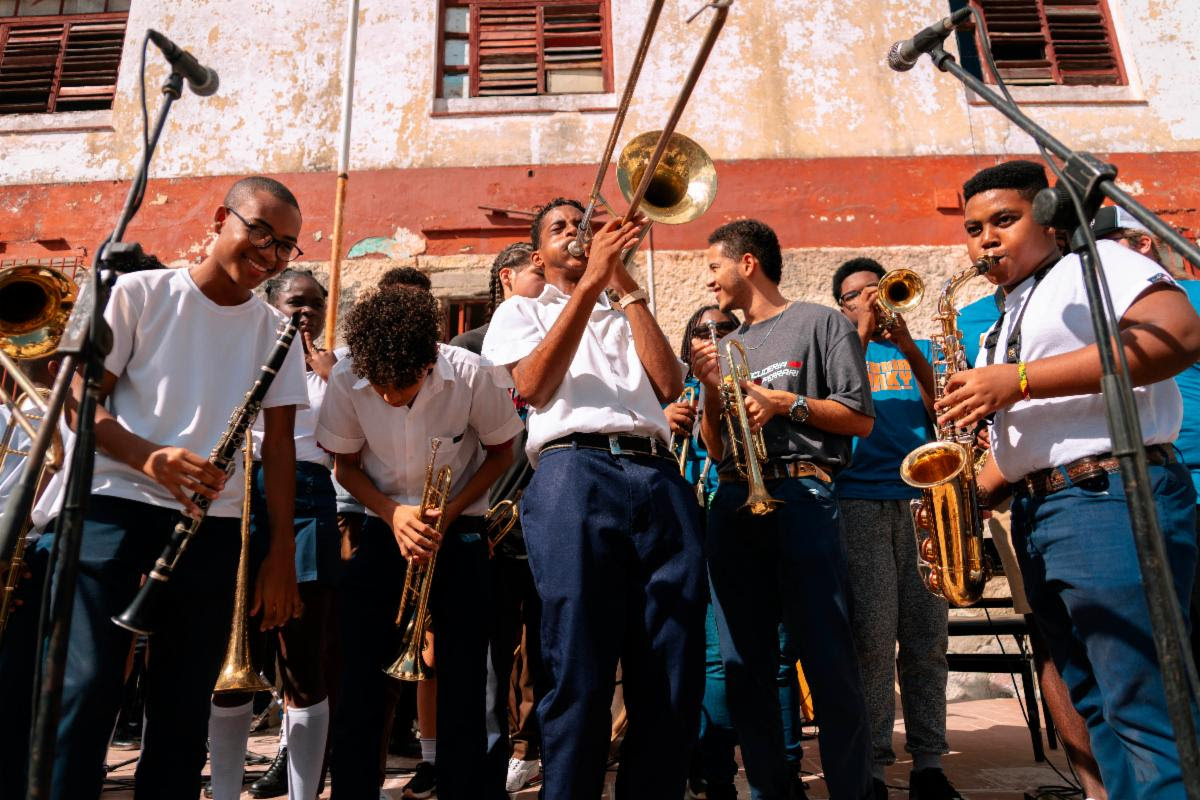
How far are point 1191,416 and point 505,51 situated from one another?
7572 millimetres

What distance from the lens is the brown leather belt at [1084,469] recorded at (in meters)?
2.64

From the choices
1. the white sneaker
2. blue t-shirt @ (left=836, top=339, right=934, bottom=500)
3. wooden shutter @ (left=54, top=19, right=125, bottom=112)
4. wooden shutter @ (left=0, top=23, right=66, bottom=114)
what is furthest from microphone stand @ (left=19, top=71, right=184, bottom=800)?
wooden shutter @ (left=0, top=23, right=66, bottom=114)

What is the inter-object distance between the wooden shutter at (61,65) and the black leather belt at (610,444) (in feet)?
28.5

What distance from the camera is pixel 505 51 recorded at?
31.2 ft

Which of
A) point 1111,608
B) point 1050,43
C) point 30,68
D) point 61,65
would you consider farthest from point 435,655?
point 30,68

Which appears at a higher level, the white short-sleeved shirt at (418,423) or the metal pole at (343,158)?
the metal pole at (343,158)

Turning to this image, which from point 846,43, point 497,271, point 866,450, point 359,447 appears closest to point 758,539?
point 866,450

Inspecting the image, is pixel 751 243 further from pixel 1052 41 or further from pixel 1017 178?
pixel 1052 41

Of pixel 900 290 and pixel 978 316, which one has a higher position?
pixel 900 290

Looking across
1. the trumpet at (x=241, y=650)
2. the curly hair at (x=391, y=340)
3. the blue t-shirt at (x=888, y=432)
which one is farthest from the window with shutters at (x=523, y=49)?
the trumpet at (x=241, y=650)

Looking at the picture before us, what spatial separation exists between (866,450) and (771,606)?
3.96 feet

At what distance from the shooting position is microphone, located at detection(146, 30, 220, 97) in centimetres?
246

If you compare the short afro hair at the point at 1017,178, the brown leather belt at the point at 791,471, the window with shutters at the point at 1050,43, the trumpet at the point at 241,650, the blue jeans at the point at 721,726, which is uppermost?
the window with shutters at the point at 1050,43

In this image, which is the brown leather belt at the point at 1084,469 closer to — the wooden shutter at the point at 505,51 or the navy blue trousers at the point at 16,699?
the navy blue trousers at the point at 16,699
